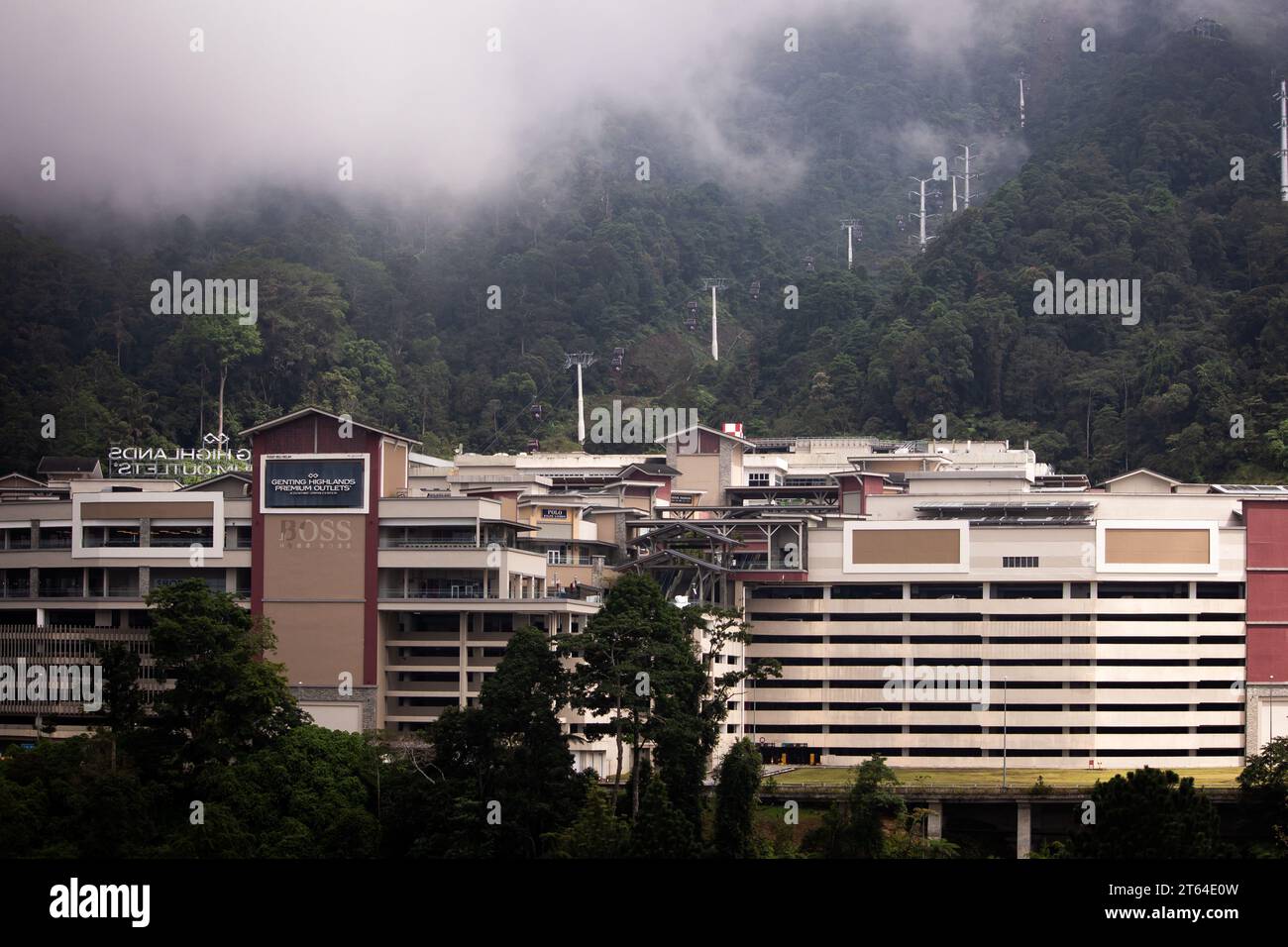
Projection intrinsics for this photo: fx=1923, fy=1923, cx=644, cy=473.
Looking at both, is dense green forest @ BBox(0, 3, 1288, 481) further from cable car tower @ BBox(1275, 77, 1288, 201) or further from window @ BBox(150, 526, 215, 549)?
window @ BBox(150, 526, 215, 549)

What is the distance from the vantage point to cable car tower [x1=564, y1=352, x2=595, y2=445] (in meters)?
134

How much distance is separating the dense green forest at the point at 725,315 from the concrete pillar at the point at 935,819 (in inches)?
1533

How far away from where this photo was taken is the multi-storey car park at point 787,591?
7262cm

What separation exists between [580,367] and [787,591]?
60046 mm

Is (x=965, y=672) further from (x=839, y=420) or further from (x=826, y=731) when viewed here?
(x=839, y=420)

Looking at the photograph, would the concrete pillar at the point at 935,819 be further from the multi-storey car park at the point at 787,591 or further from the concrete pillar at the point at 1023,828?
the multi-storey car park at the point at 787,591

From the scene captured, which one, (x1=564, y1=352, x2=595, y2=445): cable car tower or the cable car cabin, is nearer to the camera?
the cable car cabin

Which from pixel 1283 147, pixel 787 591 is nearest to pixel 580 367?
pixel 1283 147

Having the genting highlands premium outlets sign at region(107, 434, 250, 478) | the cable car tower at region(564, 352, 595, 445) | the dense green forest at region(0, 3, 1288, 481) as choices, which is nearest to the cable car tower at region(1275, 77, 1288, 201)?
the dense green forest at region(0, 3, 1288, 481)

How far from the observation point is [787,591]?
80.4m

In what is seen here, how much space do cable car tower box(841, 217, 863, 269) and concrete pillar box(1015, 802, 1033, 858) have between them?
106289 mm

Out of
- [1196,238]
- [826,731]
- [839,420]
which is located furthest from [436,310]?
[826,731]

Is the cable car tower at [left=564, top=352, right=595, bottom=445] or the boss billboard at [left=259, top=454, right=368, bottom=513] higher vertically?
the cable car tower at [left=564, top=352, right=595, bottom=445]

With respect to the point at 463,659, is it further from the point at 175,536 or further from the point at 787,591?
the point at 787,591
